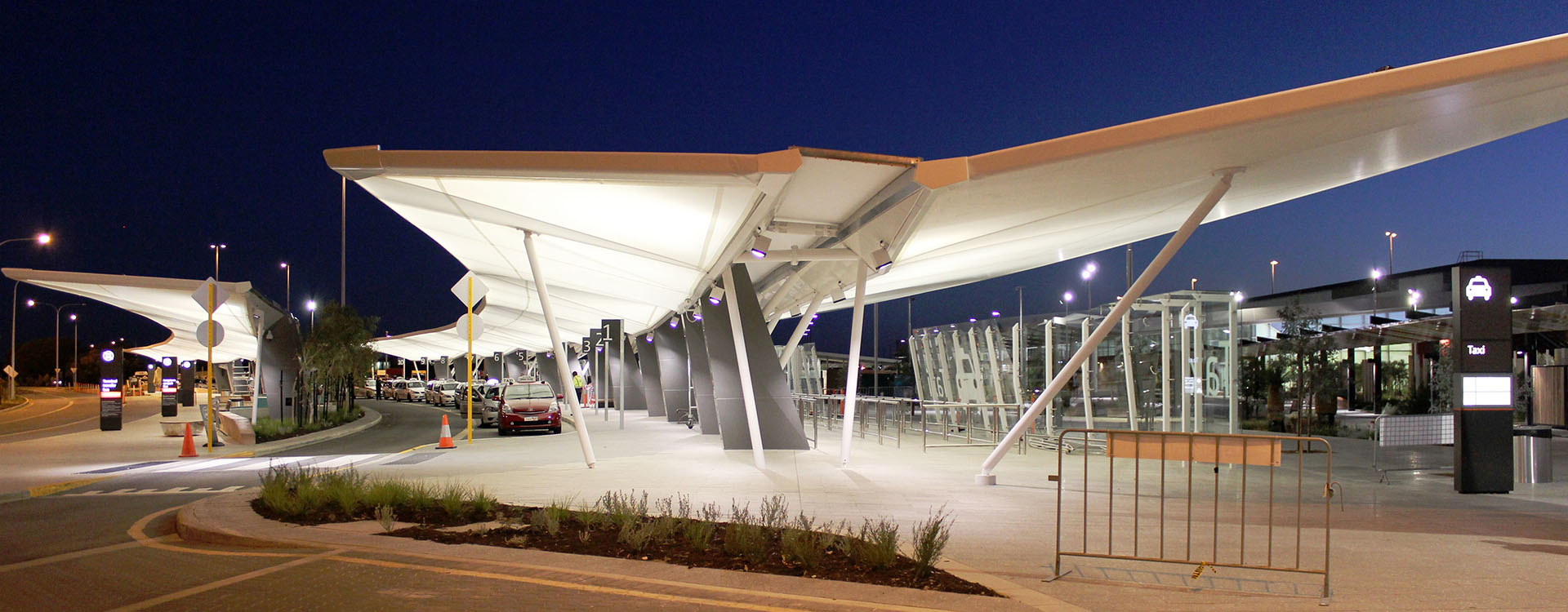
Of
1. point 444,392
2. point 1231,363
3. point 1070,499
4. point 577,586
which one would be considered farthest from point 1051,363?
point 444,392

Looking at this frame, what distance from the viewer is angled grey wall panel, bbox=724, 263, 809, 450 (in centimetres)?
Answer: 1762

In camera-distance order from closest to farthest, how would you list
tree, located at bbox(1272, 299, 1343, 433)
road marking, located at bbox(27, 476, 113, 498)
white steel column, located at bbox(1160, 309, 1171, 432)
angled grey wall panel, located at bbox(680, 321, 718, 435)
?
road marking, located at bbox(27, 476, 113, 498)
white steel column, located at bbox(1160, 309, 1171, 432)
angled grey wall panel, located at bbox(680, 321, 718, 435)
tree, located at bbox(1272, 299, 1343, 433)

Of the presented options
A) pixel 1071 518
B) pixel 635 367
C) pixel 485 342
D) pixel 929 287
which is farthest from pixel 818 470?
pixel 485 342

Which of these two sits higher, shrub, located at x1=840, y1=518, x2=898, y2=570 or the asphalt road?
shrub, located at x1=840, y1=518, x2=898, y2=570

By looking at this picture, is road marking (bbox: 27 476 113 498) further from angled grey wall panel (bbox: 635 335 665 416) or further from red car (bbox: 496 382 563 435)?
angled grey wall panel (bbox: 635 335 665 416)

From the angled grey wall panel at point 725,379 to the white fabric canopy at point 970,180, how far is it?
2.02 meters

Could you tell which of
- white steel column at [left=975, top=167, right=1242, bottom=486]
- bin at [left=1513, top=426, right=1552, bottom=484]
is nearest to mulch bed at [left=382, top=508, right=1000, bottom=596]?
white steel column at [left=975, top=167, right=1242, bottom=486]

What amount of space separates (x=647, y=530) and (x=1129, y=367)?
12558mm

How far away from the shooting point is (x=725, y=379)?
63.2 feet

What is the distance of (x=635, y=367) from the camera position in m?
43.0

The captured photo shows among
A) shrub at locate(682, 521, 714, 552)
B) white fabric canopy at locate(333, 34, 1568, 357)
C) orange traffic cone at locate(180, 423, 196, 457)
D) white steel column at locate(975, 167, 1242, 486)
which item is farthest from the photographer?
orange traffic cone at locate(180, 423, 196, 457)

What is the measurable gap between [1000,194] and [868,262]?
4002mm

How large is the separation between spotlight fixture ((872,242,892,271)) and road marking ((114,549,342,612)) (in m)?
8.50

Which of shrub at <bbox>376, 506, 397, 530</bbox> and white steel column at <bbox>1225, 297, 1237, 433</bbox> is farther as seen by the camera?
white steel column at <bbox>1225, 297, 1237, 433</bbox>
